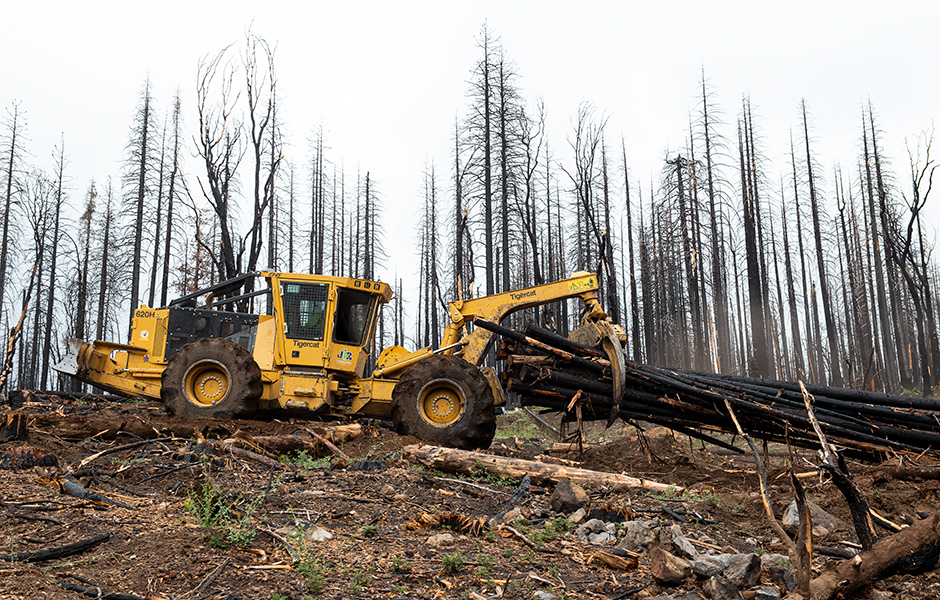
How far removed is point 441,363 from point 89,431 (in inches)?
197

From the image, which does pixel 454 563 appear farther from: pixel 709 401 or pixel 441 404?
pixel 441 404

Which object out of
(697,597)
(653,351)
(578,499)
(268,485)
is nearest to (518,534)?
(578,499)

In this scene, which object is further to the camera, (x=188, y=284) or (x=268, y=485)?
(x=188, y=284)

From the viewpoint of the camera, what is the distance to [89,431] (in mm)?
8281

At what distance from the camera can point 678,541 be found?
16.3 ft

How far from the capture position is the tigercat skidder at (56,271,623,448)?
9234 mm

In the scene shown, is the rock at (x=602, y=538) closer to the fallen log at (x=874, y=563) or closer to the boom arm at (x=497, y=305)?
the fallen log at (x=874, y=563)

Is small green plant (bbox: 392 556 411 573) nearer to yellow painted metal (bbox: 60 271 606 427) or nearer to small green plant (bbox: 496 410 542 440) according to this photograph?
yellow painted metal (bbox: 60 271 606 427)

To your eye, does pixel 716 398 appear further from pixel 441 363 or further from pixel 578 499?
pixel 441 363

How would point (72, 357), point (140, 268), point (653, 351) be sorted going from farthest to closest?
point (653, 351), point (140, 268), point (72, 357)

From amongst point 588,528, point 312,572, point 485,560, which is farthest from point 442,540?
point 588,528

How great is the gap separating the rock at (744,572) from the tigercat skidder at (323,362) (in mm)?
4408

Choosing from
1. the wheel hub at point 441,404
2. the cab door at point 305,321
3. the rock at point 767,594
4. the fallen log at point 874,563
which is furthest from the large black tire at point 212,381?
the fallen log at point 874,563

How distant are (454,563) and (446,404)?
198 inches
